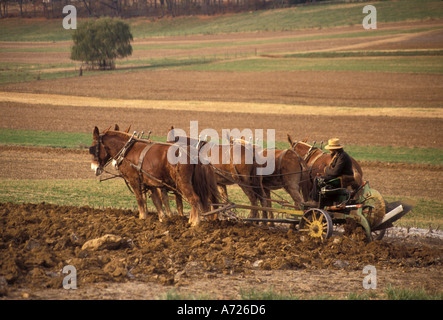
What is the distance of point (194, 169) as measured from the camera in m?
10.7

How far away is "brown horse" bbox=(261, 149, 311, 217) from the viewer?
12.0 m

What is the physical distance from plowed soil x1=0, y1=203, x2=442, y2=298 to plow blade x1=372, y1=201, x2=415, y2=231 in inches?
15.8

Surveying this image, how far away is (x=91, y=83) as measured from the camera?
167ft

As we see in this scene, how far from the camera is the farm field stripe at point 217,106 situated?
35062mm

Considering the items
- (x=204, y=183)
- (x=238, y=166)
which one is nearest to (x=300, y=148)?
(x=238, y=166)

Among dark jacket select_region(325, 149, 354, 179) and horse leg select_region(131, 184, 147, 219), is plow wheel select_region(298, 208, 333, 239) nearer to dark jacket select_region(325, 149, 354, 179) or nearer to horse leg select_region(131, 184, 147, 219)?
dark jacket select_region(325, 149, 354, 179)

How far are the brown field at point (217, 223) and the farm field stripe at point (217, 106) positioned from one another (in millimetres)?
81

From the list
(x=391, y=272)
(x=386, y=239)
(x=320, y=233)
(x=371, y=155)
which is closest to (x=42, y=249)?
(x=320, y=233)

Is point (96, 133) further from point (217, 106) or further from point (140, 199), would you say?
point (217, 106)

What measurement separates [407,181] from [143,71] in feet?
153

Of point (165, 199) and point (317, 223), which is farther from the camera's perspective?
point (165, 199)

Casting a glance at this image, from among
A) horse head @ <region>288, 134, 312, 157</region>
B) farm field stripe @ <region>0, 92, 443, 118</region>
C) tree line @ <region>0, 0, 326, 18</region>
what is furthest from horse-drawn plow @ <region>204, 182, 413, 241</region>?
tree line @ <region>0, 0, 326, 18</region>

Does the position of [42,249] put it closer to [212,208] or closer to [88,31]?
[212,208]

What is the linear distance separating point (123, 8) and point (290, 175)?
126738mm
